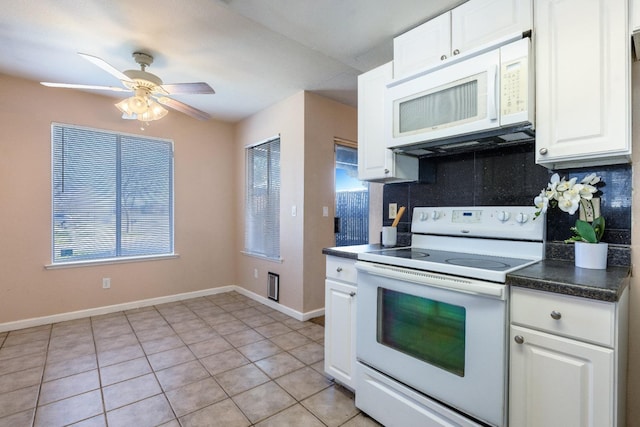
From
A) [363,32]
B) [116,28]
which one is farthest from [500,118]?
[116,28]

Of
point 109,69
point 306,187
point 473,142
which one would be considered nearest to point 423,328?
point 473,142

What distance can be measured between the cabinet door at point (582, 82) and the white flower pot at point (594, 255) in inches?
15.1

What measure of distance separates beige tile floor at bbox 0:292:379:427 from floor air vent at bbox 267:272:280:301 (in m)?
0.37

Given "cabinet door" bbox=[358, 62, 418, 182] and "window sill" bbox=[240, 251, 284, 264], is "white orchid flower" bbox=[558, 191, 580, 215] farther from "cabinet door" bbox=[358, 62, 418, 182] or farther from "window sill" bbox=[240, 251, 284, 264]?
"window sill" bbox=[240, 251, 284, 264]

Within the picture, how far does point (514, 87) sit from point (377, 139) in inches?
32.8

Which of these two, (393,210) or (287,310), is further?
(287,310)

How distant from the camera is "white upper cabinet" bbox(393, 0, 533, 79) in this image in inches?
59.0

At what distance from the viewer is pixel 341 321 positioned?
198cm

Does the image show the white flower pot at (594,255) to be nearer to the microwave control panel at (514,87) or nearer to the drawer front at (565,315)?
the drawer front at (565,315)

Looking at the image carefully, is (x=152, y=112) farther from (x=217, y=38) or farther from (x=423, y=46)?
(x=423, y=46)

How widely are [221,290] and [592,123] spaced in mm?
4304

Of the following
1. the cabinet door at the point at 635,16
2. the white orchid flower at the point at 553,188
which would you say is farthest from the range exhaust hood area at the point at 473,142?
the cabinet door at the point at 635,16

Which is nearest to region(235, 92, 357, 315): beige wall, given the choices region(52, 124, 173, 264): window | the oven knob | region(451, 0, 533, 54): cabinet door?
region(52, 124, 173, 264): window

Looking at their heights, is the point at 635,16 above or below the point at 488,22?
below
